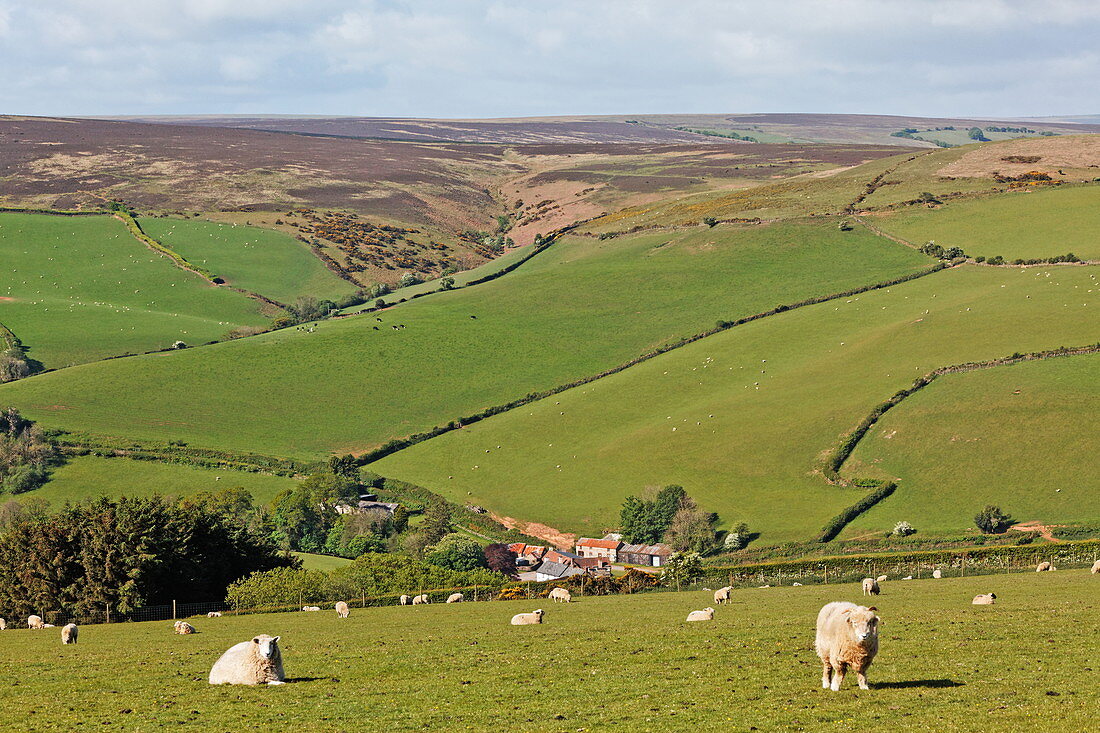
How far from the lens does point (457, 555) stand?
82000mm

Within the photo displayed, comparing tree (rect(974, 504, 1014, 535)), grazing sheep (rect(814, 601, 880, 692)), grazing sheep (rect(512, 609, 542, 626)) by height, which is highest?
grazing sheep (rect(814, 601, 880, 692))

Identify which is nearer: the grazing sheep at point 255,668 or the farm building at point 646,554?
the grazing sheep at point 255,668

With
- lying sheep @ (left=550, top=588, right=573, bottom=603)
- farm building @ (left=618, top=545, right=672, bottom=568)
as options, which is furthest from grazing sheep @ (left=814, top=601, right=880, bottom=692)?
farm building @ (left=618, top=545, right=672, bottom=568)

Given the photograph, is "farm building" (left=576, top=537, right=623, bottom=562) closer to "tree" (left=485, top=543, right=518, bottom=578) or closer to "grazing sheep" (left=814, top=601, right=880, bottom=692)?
"tree" (left=485, top=543, right=518, bottom=578)

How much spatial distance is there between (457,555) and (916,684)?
63.1 m

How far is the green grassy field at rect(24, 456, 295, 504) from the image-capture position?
100250 millimetres

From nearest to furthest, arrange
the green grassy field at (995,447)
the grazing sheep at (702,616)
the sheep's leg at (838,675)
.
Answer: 1. the sheep's leg at (838,675)
2. the grazing sheep at (702,616)
3. the green grassy field at (995,447)

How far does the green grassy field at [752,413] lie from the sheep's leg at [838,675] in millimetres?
59656

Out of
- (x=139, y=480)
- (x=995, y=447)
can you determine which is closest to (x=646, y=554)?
(x=995, y=447)

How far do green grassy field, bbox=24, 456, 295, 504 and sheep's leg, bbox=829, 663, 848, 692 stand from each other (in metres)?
86.6

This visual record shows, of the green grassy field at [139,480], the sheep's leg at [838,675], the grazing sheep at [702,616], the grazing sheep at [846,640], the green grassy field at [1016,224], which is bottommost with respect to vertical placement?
the green grassy field at [139,480]

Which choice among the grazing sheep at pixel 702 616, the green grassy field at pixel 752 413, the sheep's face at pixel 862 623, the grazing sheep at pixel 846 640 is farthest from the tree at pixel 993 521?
the sheep's face at pixel 862 623

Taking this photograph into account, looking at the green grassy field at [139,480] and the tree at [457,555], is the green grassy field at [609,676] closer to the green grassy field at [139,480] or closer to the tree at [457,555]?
the tree at [457,555]

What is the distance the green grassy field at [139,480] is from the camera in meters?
100
